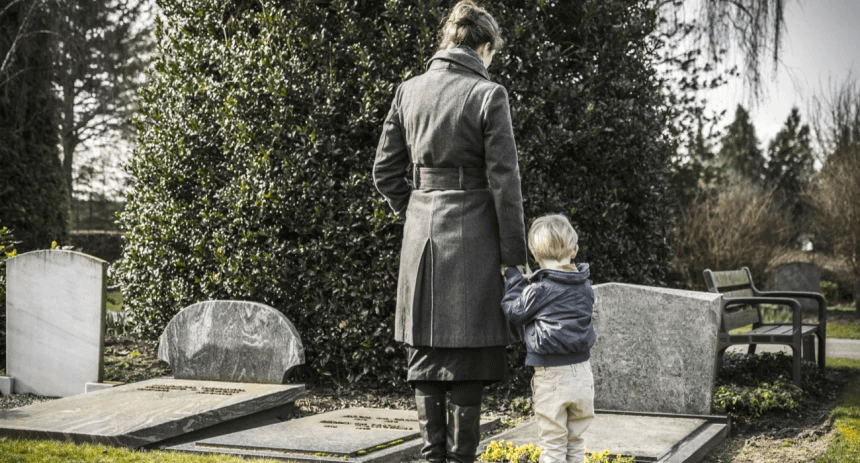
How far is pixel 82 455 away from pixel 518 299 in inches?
105

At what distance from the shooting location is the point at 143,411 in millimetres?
4973

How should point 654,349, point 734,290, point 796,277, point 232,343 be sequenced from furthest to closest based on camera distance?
point 796,277 < point 734,290 < point 232,343 < point 654,349

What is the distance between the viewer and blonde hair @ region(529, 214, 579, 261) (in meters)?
3.68

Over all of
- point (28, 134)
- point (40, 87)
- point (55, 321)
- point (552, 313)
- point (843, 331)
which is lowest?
point (843, 331)

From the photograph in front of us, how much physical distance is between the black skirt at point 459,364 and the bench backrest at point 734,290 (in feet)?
12.8

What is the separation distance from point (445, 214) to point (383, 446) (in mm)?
1579

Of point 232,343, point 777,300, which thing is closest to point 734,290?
point 777,300

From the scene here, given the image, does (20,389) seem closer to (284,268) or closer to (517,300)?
(284,268)

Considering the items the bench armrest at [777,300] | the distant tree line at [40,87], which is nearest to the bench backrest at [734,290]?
the bench armrest at [777,300]

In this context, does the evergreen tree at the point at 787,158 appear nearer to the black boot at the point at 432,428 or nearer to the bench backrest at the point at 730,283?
the bench backrest at the point at 730,283

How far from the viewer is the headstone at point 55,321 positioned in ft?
21.2

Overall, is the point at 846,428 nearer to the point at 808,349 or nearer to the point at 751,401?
the point at 751,401

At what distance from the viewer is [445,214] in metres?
3.66

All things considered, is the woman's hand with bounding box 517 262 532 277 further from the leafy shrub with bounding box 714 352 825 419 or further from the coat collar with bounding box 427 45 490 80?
the leafy shrub with bounding box 714 352 825 419
